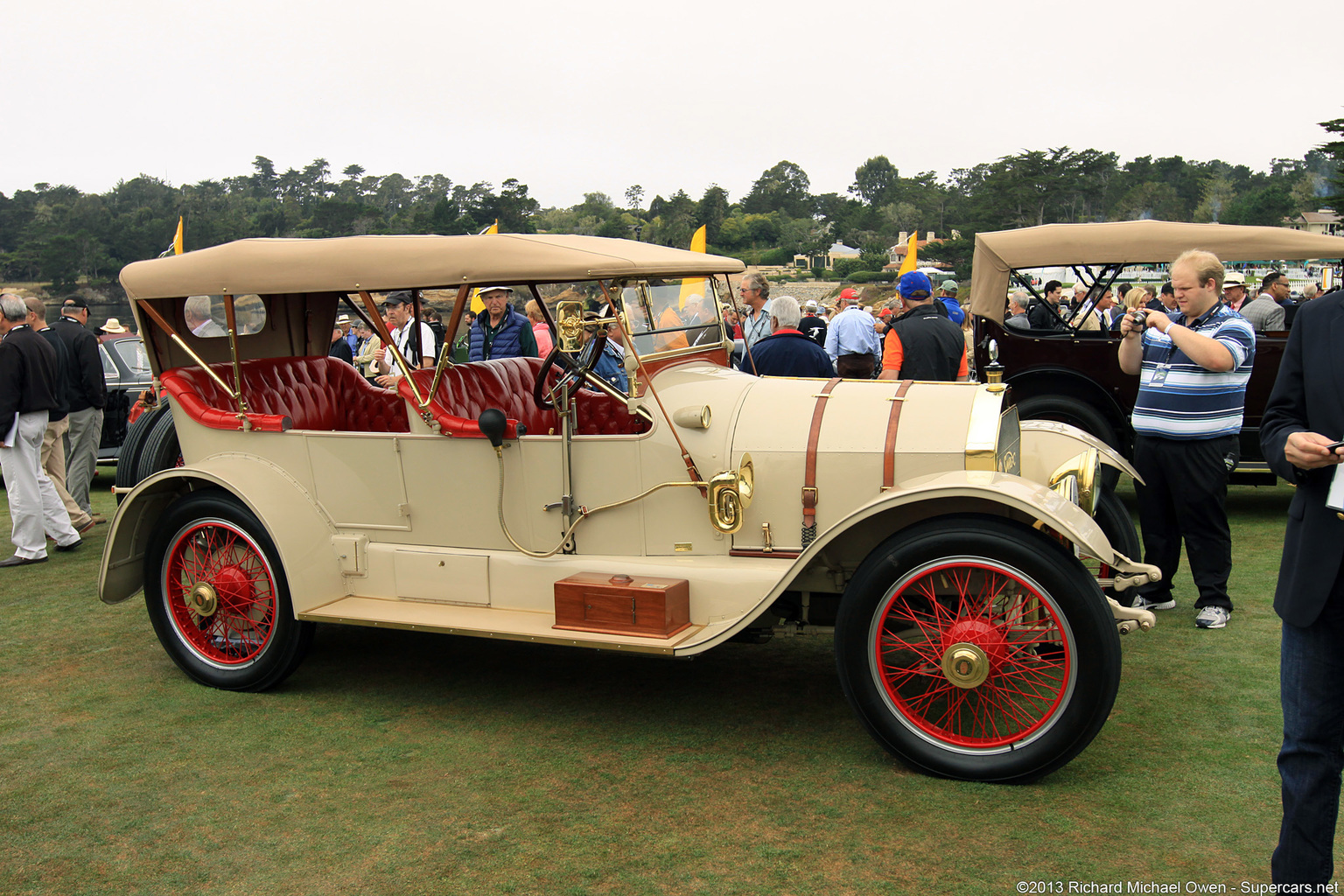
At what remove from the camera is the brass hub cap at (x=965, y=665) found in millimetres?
3340

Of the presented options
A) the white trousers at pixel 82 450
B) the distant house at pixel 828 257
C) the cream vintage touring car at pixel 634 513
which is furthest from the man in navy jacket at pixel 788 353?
the distant house at pixel 828 257

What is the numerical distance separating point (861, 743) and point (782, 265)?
10217 cm

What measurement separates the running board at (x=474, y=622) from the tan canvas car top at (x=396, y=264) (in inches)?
56.2

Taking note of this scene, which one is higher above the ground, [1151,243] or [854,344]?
[1151,243]

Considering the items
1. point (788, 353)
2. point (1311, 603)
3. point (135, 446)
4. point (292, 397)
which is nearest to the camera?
point (1311, 603)

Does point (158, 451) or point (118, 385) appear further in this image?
point (118, 385)

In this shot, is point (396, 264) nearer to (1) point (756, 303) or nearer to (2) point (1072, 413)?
(1) point (756, 303)

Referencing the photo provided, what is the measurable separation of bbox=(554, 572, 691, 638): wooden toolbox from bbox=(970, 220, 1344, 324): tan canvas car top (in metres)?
4.70

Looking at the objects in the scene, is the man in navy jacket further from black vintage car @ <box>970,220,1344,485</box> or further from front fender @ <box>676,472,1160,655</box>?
black vintage car @ <box>970,220,1344,485</box>

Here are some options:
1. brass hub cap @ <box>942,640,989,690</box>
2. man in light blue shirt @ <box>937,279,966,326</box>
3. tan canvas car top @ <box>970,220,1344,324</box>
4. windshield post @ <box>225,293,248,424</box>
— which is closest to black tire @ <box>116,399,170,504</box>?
windshield post @ <box>225,293,248,424</box>

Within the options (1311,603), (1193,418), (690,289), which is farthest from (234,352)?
(1193,418)

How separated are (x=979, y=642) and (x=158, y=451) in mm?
5322

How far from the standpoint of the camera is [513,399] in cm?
506

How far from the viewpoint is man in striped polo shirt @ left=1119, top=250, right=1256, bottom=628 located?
Result: 15.2ft
